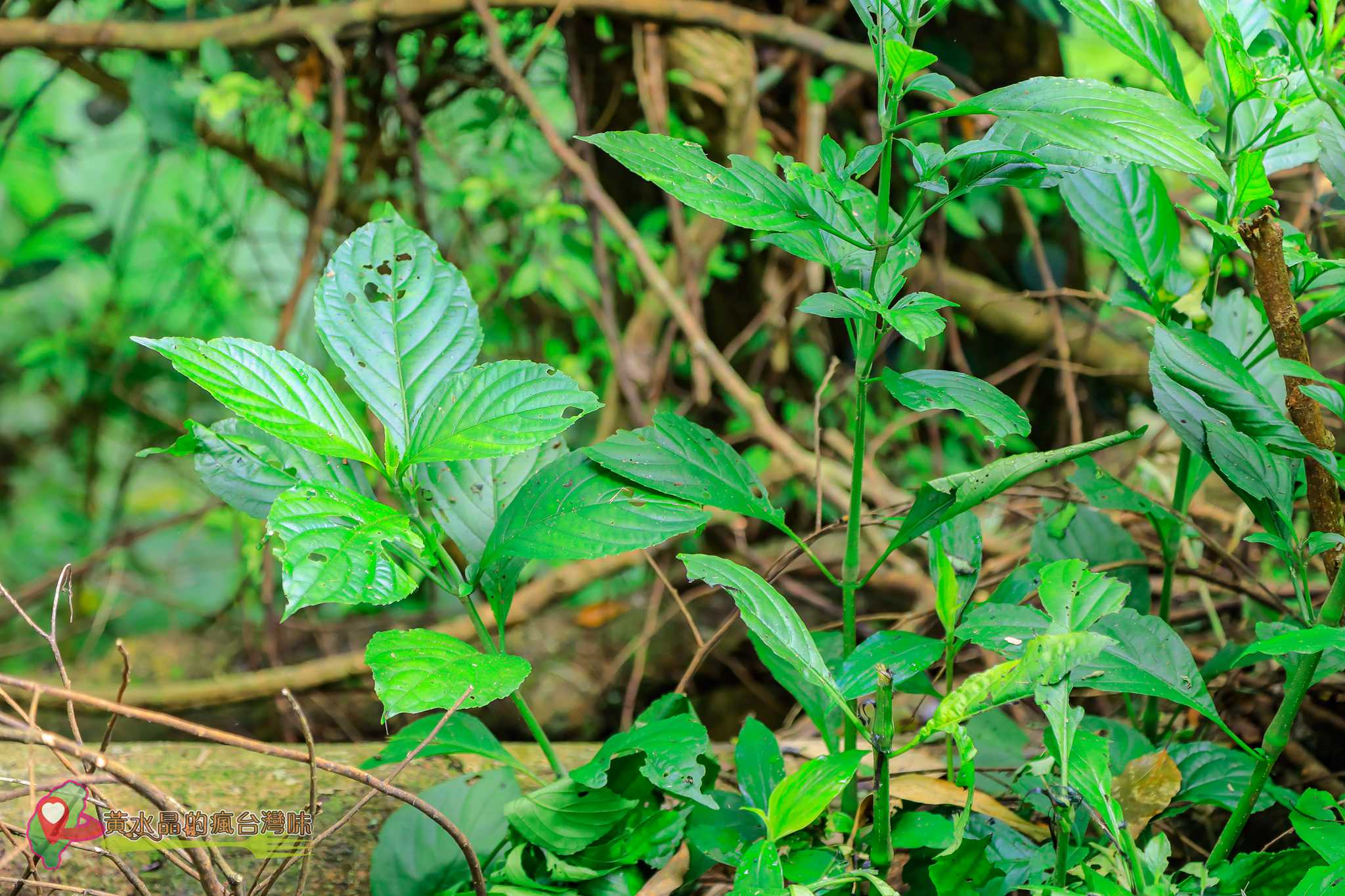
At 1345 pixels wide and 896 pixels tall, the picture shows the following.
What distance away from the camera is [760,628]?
0.59 m

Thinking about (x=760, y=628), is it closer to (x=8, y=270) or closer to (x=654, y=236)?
(x=654, y=236)

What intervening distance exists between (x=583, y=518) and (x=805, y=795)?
22 cm

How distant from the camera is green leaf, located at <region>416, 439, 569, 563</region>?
0.72 m

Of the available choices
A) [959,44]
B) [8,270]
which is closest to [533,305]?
[959,44]

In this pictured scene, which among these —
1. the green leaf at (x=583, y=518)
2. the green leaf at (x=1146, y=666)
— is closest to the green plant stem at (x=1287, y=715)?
the green leaf at (x=1146, y=666)

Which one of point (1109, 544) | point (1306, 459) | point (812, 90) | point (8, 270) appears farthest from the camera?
point (8, 270)

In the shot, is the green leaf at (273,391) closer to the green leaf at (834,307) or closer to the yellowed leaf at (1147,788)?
the green leaf at (834,307)

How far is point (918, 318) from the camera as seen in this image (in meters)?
0.58

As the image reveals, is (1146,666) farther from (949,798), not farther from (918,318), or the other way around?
(918,318)

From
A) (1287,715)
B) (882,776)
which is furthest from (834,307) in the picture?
(1287,715)

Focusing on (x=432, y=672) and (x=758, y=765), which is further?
(x=758, y=765)

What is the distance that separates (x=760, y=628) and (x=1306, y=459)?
0.40 m

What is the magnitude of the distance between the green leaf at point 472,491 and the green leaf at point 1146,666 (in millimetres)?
401

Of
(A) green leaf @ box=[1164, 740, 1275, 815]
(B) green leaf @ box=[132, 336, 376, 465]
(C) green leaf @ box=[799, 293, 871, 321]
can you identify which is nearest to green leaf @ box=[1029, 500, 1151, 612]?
(A) green leaf @ box=[1164, 740, 1275, 815]
